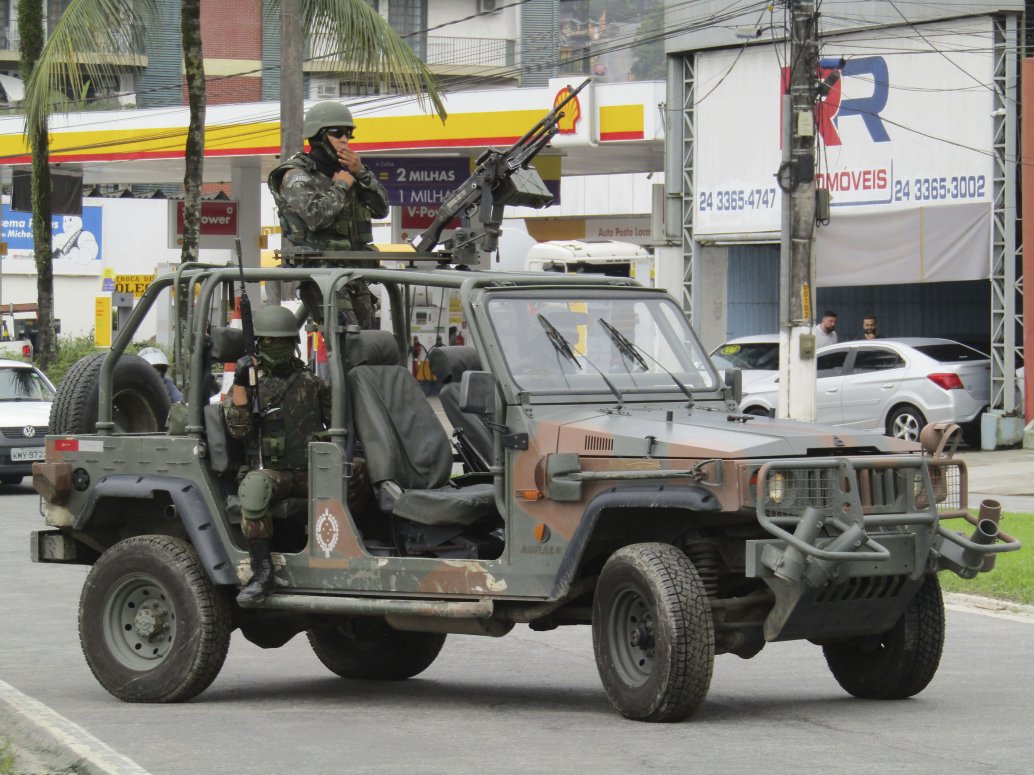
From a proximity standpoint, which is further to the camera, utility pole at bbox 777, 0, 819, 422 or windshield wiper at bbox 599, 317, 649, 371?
utility pole at bbox 777, 0, 819, 422

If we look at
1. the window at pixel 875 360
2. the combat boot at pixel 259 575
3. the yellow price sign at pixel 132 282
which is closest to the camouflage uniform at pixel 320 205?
the combat boot at pixel 259 575

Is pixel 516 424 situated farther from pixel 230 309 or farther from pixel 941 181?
pixel 941 181

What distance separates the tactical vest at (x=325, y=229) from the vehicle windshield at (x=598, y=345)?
1688 mm

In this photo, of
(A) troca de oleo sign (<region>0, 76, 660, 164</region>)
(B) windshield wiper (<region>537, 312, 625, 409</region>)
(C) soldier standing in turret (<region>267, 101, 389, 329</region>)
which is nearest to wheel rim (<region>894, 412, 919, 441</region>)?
(A) troca de oleo sign (<region>0, 76, 660, 164</region>)

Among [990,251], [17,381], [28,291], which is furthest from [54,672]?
[28,291]

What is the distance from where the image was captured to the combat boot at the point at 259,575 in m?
8.89

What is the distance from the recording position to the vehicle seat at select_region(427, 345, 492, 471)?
900 centimetres

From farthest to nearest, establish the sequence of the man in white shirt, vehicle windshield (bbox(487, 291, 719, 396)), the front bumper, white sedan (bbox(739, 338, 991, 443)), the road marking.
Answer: the man in white shirt → white sedan (bbox(739, 338, 991, 443)) → vehicle windshield (bbox(487, 291, 719, 396)) → the front bumper → the road marking

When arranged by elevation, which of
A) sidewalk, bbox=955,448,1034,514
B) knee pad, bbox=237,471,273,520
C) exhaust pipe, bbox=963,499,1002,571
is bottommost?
sidewalk, bbox=955,448,1034,514

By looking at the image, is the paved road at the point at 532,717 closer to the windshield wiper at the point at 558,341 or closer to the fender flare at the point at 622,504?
the fender flare at the point at 622,504

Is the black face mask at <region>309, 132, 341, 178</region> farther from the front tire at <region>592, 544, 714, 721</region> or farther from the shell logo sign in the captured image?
the shell logo sign

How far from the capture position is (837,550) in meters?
7.50

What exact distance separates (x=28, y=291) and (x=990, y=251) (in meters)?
43.6

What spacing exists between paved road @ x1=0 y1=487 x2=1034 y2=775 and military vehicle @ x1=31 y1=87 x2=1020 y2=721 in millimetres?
284
